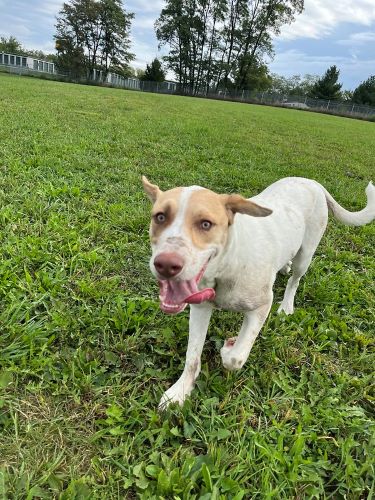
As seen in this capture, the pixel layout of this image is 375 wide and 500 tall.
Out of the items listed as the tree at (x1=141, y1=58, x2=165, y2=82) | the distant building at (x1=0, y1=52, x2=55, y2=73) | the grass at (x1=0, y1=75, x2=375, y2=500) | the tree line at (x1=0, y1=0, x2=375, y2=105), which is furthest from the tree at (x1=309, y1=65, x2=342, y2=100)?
the grass at (x1=0, y1=75, x2=375, y2=500)

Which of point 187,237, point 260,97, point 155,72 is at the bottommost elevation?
point 187,237

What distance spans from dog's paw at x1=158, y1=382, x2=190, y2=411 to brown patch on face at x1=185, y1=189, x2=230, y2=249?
1044mm

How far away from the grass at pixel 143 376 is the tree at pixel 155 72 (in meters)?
69.6

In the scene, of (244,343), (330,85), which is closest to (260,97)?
(330,85)

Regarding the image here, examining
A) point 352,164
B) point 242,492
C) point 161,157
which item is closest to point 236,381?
point 242,492

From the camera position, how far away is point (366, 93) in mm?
70562

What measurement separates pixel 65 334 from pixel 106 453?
1.08 m

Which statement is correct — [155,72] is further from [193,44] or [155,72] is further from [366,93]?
[366,93]

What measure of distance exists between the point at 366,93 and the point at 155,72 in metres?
37.1

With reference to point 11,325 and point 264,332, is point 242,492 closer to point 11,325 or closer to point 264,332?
point 264,332

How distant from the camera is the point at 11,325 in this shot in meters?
2.98

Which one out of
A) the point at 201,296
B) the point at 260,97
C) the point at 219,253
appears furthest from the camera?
the point at 260,97

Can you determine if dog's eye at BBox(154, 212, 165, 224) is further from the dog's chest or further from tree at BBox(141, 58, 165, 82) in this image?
tree at BBox(141, 58, 165, 82)

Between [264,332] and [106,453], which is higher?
[264,332]
